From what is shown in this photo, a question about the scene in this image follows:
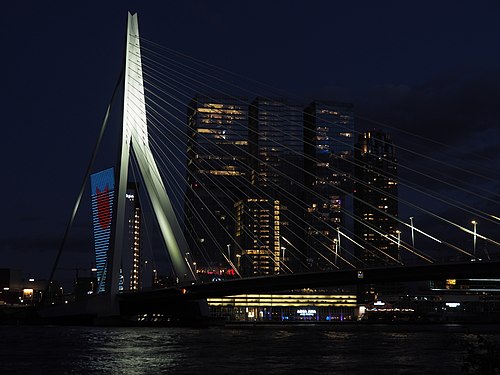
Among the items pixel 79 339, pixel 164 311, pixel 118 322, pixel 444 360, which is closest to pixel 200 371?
pixel 444 360

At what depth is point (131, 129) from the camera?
190 ft

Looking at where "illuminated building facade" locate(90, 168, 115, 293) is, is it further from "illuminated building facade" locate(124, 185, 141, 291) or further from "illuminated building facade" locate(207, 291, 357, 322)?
"illuminated building facade" locate(207, 291, 357, 322)

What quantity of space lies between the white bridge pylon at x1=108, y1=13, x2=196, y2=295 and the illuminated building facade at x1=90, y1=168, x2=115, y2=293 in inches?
4101

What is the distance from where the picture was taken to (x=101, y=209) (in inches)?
6540

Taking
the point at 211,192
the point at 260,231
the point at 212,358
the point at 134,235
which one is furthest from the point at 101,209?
the point at 212,358

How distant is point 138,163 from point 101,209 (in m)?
111

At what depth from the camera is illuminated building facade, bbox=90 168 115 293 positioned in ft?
533

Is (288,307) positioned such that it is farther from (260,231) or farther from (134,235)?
(134,235)

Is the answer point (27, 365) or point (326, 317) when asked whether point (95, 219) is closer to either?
point (326, 317)

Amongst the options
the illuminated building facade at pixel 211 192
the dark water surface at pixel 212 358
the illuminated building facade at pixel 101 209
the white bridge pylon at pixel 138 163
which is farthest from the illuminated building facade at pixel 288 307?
the dark water surface at pixel 212 358

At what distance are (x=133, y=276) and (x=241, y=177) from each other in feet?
112

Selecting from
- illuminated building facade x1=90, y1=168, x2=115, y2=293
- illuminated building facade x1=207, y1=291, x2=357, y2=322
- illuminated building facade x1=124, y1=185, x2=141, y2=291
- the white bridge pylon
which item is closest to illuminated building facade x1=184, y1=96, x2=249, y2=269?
illuminated building facade x1=207, y1=291, x2=357, y2=322

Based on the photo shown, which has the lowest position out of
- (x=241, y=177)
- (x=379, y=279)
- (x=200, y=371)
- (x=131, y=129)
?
(x=200, y=371)

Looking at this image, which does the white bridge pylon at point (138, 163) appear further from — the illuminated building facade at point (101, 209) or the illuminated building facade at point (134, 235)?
the illuminated building facade at point (134, 235)
